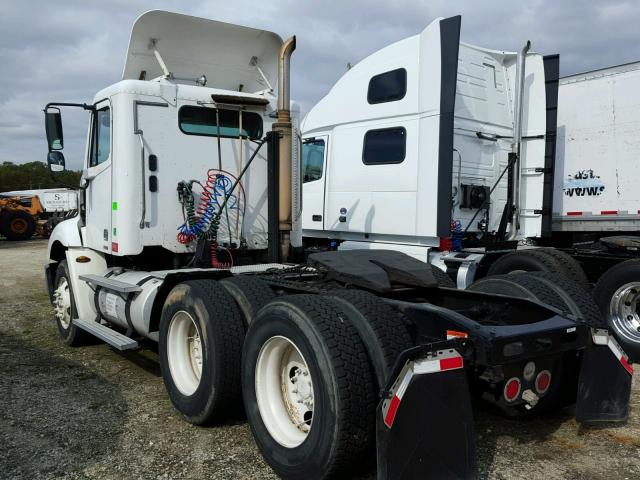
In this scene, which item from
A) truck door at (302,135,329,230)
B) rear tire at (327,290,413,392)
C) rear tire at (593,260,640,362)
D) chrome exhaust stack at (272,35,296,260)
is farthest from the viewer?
truck door at (302,135,329,230)

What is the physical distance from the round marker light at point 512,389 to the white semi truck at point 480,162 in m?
3.35

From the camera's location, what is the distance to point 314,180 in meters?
8.42

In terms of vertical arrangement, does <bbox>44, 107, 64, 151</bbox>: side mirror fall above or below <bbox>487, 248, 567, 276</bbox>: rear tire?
above

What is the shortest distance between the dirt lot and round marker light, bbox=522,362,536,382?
573mm

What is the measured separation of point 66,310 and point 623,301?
5.99m

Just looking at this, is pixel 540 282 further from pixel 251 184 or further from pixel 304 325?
pixel 251 184

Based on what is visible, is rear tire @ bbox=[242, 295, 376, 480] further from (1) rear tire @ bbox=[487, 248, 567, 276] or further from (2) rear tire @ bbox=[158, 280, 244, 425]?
(1) rear tire @ bbox=[487, 248, 567, 276]

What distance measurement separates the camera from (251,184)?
6.19 metres

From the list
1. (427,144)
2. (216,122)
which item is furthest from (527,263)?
(216,122)

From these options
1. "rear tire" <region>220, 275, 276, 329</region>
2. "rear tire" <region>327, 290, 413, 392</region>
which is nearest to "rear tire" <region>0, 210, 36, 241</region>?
"rear tire" <region>220, 275, 276, 329</region>

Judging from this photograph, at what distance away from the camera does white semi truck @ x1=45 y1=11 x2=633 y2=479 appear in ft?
9.40

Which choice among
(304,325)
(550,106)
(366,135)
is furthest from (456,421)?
(550,106)

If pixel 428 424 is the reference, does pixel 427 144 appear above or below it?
above

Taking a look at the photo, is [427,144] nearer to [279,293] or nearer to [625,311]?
[625,311]
